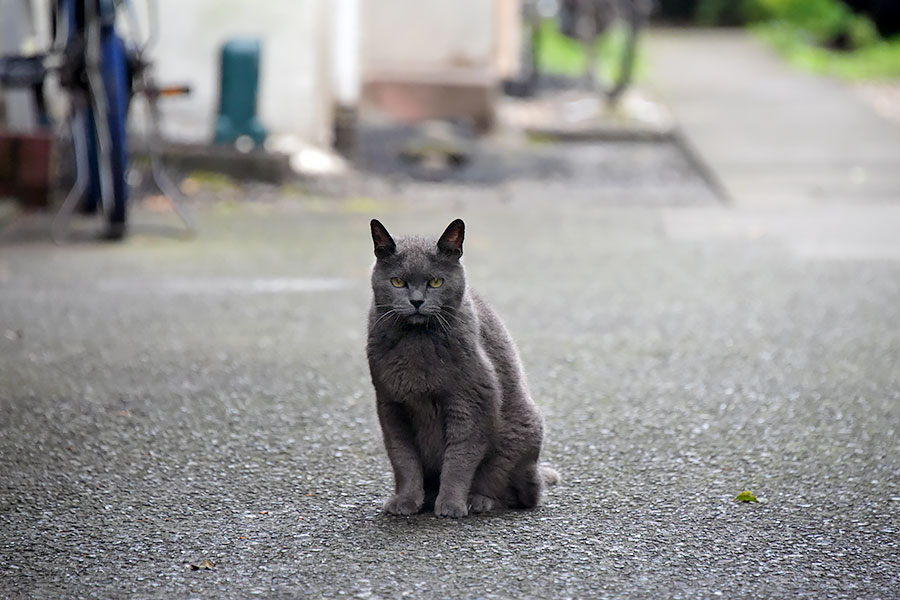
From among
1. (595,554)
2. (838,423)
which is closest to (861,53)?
(838,423)

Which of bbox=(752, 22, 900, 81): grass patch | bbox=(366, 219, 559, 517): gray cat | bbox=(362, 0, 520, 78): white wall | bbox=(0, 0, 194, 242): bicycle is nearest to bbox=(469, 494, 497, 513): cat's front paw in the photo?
bbox=(366, 219, 559, 517): gray cat

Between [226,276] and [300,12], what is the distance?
4706 mm

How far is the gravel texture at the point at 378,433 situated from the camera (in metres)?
3.86

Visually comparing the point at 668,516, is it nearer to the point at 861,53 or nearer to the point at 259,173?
the point at 259,173

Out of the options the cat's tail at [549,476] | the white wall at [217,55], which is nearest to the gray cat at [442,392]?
the cat's tail at [549,476]

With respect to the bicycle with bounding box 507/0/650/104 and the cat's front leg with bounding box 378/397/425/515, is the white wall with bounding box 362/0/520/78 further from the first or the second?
the cat's front leg with bounding box 378/397/425/515

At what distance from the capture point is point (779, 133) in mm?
13742

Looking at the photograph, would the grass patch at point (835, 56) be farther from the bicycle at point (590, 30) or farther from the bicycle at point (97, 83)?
the bicycle at point (97, 83)

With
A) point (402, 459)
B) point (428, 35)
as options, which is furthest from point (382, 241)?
point (428, 35)

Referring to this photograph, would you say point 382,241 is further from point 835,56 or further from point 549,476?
point 835,56

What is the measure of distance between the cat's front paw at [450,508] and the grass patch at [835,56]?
16562mm

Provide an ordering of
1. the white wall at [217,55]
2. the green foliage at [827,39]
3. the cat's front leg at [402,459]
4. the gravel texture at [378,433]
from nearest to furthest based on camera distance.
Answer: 1. the gravel texture at [378,433]
2. the cat's front leg at [402,459]
3. the white wall at [217,55]
4. the green foliage at [827,39]

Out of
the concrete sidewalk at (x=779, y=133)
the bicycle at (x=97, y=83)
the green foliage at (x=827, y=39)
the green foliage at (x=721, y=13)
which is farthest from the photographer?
the green foliage at (x=721, y=13)

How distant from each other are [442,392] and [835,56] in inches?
796
